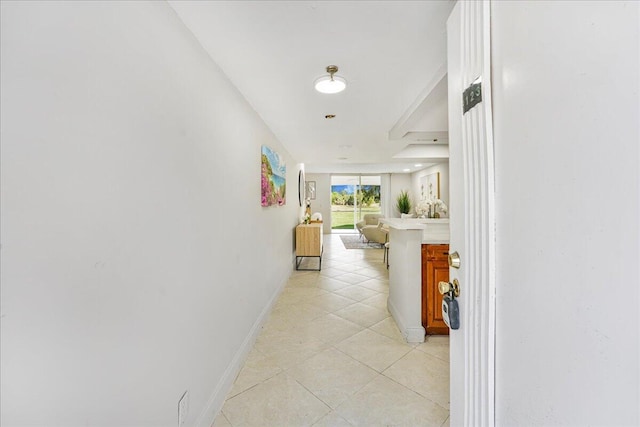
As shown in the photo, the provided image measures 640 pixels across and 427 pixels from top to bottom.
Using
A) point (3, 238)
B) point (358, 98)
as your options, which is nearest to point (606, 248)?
point (3, 238)

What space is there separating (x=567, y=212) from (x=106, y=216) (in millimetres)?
1230

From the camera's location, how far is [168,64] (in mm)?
1143

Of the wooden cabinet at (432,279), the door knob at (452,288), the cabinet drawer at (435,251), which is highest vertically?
the door knob at (452,288)

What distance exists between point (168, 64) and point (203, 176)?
55cm

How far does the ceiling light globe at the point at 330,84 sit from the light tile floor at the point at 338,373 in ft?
6.89

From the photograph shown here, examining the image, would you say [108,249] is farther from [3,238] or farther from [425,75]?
[425,75]

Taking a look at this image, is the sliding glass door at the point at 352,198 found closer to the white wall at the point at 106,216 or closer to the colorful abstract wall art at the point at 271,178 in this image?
the colorful abstract wall art at the point at 271,178

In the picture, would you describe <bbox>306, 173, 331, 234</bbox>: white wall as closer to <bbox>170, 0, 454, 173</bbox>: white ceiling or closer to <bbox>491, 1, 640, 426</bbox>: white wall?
<bbox>170, 0, 454, 173</bbox>: white ceiling

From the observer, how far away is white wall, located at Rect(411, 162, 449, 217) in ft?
21.1

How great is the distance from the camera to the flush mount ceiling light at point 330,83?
1796 millimetres

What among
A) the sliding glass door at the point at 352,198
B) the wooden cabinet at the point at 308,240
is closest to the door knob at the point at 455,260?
the wooden cabinet at the point at 308,240

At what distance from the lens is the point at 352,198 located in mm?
10336

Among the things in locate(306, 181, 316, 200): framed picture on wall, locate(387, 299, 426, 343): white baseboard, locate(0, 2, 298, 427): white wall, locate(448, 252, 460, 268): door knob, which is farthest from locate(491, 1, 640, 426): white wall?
locate(306, 181, 316, 200): framed picture on wall

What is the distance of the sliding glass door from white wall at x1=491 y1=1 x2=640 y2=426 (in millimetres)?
9420
